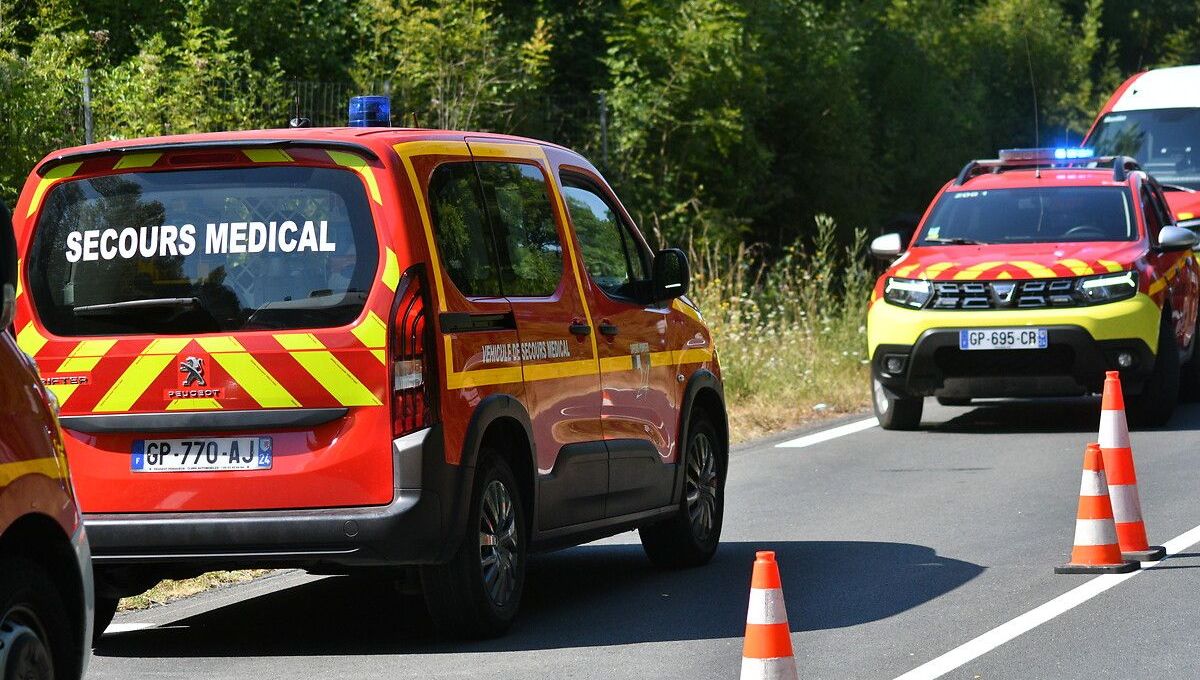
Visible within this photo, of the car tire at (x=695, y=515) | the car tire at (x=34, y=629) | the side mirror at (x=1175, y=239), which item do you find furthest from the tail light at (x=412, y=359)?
the side mirror at (x=1175, y=239)

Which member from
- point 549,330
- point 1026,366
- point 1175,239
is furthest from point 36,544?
point 1175,239

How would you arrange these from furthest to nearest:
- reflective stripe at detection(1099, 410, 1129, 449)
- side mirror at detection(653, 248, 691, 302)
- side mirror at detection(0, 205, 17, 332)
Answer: reflective stripe at detection(1099, 410, 1129, 449), side mirror at detection(653, 248, 691, 302), side mirror at detection(0, 205, 17, 332)

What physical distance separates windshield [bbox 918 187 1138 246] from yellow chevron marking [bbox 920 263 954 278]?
0.56m

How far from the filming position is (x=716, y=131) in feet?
81.4

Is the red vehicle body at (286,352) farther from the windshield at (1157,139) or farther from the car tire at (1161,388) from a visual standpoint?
the windshield at (1157,139)

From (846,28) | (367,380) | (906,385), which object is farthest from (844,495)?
(846,28)

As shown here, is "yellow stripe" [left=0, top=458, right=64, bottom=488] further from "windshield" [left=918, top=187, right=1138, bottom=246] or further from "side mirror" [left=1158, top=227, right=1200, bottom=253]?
"side mirror" [left=1158, top=227, right=1200, bottom=253]

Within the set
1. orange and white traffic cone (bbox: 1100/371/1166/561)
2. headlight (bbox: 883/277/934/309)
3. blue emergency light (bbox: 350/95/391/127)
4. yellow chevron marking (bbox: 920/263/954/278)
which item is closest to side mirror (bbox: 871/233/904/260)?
headlight (bbox: 883/277/934/309)

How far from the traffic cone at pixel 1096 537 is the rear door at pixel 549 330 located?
1981 millimetres

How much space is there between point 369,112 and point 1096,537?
346cm

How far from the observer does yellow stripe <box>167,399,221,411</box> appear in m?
6.77

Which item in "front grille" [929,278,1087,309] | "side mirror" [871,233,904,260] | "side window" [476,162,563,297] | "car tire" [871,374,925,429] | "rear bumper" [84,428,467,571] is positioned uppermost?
"side window" [476,162,563,297]

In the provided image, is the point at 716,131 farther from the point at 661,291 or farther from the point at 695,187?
the point at 661,291

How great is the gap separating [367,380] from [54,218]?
1.32 m
